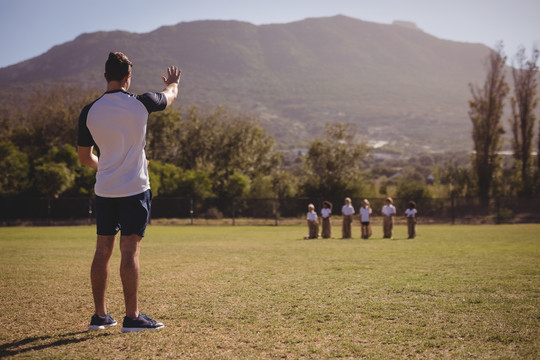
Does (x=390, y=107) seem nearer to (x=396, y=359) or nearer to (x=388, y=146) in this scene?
(x=388, y=146)

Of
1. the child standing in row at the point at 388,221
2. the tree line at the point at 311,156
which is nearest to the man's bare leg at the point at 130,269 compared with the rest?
the child standing in row at the point at 388,221

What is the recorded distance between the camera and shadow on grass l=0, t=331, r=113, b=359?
3.81 metres

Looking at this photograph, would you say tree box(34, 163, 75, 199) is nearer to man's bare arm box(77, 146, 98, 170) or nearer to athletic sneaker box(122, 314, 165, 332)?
man's bare arm box(77, 146, 98, 170)

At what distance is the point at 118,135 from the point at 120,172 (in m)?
0.34

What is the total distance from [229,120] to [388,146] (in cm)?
10467

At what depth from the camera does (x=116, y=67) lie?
444 centimetres

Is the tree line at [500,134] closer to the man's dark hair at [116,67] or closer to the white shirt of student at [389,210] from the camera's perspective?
the white shirt of student at [389,210]

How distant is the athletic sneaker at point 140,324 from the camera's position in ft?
14.4

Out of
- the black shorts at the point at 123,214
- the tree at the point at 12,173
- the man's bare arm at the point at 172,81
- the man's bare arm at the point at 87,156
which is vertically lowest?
the black shorts at the point at 123,214

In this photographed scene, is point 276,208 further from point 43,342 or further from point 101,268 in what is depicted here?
point 43,342

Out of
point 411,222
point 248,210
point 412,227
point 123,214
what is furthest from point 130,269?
point 248,210

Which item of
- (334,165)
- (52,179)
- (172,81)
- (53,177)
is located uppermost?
(334,165)

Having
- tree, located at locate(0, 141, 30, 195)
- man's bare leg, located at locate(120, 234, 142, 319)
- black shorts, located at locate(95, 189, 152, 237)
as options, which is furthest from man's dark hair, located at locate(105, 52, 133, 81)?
tree, located at locate(0, 141, 30, 195)

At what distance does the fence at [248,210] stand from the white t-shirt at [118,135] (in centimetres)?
3078
